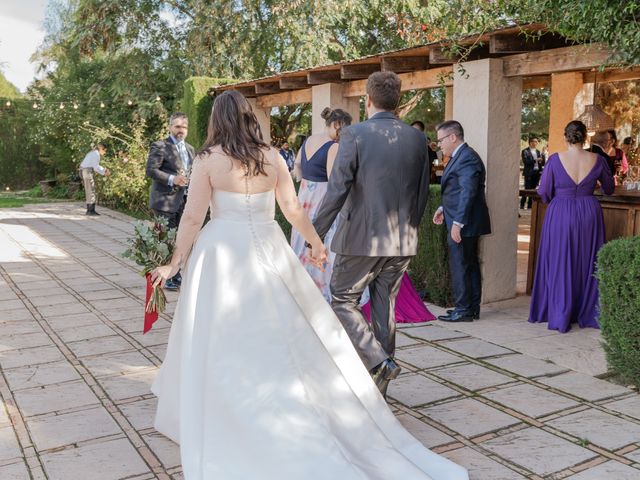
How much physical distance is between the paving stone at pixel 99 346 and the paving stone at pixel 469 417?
269 centimetres

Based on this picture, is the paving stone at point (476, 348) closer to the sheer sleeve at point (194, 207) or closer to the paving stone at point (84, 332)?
the sheer sleeve at point (194, 207)

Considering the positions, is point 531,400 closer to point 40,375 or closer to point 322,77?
point 40,375

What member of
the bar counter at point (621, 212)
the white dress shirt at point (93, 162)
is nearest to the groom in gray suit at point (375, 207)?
the bar counter at point (621, 212)

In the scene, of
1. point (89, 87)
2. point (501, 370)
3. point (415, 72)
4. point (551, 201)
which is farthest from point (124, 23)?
point (501, 370)

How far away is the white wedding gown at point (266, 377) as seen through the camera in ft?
9.38

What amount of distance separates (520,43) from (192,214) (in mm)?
4231

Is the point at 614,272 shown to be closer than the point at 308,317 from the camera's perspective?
No

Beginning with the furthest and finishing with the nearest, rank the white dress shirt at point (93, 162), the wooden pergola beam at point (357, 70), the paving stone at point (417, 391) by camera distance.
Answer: the white dress shirt at point (93, 162), the wooden pergola beam at point (357, 70), the paving stone at point (417, 391)

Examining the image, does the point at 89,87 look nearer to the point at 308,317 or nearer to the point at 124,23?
the point at 124,23

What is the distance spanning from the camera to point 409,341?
18.0 feet

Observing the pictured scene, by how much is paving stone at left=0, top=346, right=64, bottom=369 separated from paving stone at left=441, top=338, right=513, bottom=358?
3.19 m

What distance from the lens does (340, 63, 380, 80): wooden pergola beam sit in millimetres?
8570

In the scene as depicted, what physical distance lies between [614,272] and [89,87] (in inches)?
830

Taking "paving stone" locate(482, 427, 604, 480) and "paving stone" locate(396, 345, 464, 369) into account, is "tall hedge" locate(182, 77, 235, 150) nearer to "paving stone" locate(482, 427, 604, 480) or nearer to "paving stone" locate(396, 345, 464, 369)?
"paving stone" locate(396, 345, 464, 369)
